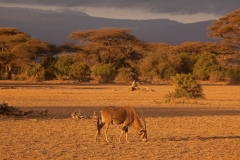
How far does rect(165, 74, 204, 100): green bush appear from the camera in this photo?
88.7 feet

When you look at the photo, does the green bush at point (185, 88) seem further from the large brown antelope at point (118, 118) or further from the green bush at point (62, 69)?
the green bush at point (62, 69)

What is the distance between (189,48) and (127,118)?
60134mm

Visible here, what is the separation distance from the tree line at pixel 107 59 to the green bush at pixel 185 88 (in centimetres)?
2056

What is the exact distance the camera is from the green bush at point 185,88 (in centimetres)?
2705

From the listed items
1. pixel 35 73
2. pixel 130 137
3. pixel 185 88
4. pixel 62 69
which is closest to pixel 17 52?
pixel 35 73

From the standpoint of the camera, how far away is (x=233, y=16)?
164 ft

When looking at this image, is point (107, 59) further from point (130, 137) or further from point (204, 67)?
point (130, 137)

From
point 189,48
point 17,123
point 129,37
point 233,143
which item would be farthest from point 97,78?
point 233,143

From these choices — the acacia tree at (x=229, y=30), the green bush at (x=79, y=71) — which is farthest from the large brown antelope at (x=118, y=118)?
the acacia tree at (x=229, y=30)

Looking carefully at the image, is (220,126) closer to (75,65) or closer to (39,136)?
(39,136)

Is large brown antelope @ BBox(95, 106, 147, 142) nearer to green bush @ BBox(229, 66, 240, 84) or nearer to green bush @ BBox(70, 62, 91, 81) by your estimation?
green bush @ BBox(229, 66, 240, 84)

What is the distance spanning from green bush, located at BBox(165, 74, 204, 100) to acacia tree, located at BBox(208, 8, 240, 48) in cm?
2184

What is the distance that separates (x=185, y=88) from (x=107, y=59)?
1265 inches

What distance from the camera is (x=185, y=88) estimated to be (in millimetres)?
27344
